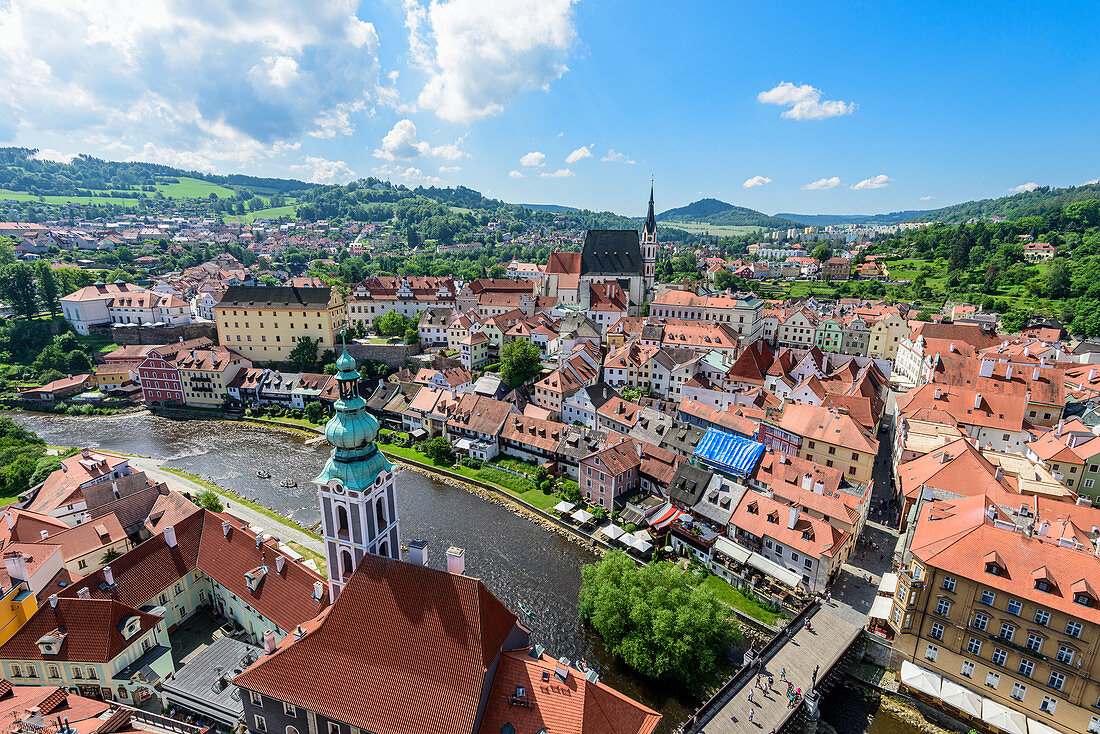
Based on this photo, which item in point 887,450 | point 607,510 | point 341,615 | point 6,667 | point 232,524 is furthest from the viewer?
point 887,450

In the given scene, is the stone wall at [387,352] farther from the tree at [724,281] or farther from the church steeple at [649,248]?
the tree at [724,281]

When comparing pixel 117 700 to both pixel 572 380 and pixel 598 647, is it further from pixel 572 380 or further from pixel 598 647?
pixel 572 380

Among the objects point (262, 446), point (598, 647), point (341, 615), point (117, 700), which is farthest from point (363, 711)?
point (262, 446)

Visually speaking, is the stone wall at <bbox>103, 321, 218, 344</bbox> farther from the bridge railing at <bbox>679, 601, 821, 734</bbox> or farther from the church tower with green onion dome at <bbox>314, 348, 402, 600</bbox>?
the bridge railing at <bbox>679, 601, 821, 734</bbox>

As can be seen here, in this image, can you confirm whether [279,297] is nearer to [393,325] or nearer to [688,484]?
[393,325]

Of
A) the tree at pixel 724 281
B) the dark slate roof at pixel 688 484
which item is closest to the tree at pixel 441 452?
the dark slate roof at pixel 688 484

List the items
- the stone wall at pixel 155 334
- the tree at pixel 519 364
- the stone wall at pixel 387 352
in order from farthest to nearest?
the stone wall at pixel 155 334
the stone wall at pixel 387 352
the tree at pixel 519 364
